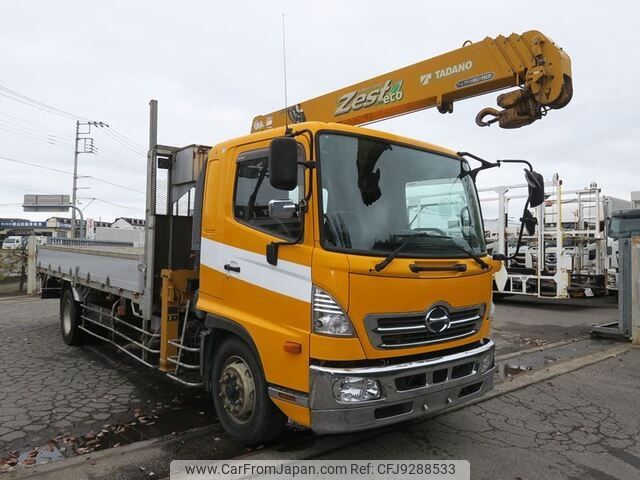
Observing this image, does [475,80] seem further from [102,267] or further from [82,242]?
[82,242]

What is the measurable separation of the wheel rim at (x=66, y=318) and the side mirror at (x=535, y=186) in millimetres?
6947

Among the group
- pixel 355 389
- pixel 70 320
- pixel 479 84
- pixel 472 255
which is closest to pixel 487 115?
pixel 479 84

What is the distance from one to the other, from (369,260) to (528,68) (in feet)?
10.0

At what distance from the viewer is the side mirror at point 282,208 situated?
3.25 metres

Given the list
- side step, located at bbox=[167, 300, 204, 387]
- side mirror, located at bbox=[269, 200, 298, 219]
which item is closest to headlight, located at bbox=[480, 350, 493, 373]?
side mirror, located at bbox=[269, 200, 298, 219]

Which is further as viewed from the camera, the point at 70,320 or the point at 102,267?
the point at 70,320

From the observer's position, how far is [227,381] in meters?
3.88

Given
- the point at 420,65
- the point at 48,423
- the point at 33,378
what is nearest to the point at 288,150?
the point at 420,65

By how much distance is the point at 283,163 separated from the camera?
3.10m

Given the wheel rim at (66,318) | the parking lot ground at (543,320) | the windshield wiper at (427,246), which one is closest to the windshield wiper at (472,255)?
the windshield wiper at (427,246)

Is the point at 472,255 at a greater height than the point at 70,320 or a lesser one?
greater

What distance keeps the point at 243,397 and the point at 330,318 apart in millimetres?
1117

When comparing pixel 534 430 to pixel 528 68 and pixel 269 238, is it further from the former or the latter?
pixel 528 68

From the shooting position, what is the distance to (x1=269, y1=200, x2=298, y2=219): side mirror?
325cm
